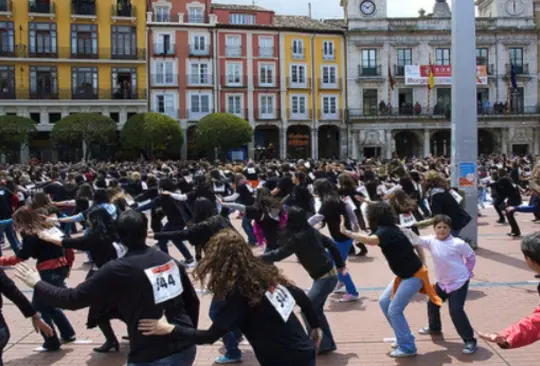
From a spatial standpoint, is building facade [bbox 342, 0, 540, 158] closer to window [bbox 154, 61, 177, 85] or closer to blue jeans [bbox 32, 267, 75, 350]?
window [bbox 154, 61, 177, 85]

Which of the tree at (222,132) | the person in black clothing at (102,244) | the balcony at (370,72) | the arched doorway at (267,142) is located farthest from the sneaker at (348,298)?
the balcony at (370,72)

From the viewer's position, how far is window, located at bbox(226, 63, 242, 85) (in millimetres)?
47875

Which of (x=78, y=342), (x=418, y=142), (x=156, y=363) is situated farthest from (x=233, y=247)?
(x=418, y=142)

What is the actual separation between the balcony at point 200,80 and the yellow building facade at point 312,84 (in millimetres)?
5800

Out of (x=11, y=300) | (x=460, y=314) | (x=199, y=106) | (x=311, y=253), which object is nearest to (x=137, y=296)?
(x=11, y=300)

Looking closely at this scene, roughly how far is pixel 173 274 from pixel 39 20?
44865mm

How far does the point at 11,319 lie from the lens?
309 inches

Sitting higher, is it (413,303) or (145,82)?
(145,82)

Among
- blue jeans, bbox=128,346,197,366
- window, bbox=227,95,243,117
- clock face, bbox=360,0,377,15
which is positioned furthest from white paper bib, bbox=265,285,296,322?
clock face, bbox=360,0,377,15

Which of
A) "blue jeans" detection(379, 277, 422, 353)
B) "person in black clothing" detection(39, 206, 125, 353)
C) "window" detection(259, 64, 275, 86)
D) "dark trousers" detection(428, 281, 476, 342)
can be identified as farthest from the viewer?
"window" detection(259, 64, 275, 86)

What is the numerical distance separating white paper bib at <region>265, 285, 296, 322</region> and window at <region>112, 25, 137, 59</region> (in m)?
44.3

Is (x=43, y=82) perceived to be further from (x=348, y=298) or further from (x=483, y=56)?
(x=348, y=298)

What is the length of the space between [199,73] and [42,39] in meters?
11.6

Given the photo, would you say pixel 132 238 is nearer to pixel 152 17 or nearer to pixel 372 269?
pixel 372 269
